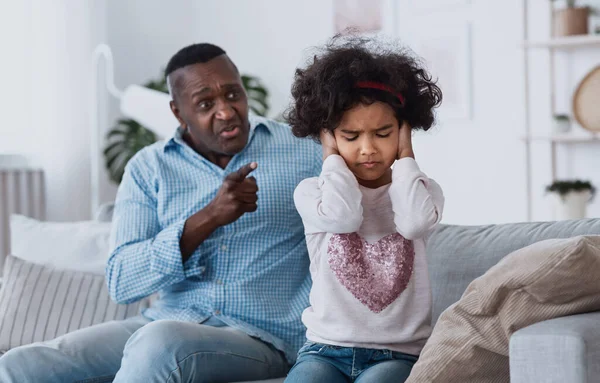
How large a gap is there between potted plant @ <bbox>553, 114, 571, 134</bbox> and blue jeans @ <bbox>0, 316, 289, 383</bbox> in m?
2.83

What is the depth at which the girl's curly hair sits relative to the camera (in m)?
1.59

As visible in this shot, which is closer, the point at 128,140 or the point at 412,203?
the point at 412,203

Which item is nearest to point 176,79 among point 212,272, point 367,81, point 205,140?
point 205,140

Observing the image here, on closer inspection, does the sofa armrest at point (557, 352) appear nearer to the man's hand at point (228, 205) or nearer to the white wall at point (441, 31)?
the man's hand at point (228, 205)

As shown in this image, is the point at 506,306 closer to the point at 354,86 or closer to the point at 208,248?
the point at 354,86

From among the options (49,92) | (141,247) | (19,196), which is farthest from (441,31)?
(141,247)

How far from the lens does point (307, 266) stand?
6.77ft

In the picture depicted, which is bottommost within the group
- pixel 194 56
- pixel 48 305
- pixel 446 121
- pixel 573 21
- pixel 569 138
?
pixel 48 305

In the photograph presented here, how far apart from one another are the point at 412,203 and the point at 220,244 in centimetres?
63

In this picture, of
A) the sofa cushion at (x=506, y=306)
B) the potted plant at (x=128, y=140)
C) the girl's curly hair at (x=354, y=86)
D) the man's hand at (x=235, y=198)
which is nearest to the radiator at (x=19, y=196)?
the potted plant at (x=128, y=140)

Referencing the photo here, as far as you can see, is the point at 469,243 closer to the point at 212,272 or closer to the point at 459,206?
the point at 212,272

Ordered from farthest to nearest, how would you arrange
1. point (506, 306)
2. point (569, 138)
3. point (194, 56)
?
point (569, 138) < point (194, 56) < point (506, 306)

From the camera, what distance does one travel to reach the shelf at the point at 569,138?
4211 mm

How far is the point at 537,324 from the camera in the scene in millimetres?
1255
